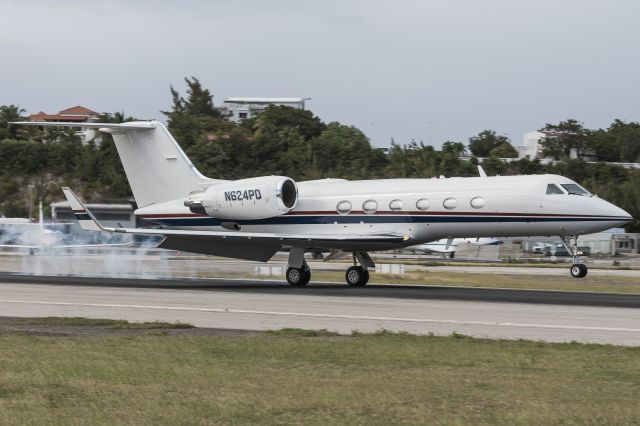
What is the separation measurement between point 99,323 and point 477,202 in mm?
13031

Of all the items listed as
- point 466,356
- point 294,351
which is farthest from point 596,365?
point 294,351

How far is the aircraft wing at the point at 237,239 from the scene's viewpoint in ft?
94.4

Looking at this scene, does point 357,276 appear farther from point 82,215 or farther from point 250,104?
point 250,104

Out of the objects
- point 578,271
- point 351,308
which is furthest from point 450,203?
point 351,308

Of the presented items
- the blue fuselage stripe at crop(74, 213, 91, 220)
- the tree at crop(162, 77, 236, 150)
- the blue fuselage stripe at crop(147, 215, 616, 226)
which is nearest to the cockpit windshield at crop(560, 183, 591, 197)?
the blue fuselage stripe at crop(147, 215, 616, 226)

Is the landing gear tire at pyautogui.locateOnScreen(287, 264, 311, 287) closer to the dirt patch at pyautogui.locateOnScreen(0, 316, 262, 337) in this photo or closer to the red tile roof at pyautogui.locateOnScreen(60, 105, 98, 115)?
the dirt patch at pyautogui.locateOnScreen(0, 316, 262, 337)

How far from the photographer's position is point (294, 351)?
14508 millimetres

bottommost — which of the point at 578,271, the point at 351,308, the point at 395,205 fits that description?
the point at 351,308

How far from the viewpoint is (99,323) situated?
731 inches

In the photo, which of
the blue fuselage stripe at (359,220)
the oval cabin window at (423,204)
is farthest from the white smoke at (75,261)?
the oval cabin window at (423,204)

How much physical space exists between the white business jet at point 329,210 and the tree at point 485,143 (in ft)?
288

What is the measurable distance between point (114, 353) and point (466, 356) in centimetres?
521

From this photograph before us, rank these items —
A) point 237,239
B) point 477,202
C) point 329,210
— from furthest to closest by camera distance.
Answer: point 329,210 < point 237,239 < point 477,202

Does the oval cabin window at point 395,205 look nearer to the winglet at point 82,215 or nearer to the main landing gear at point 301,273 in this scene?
the main landing gear at point 301,273
